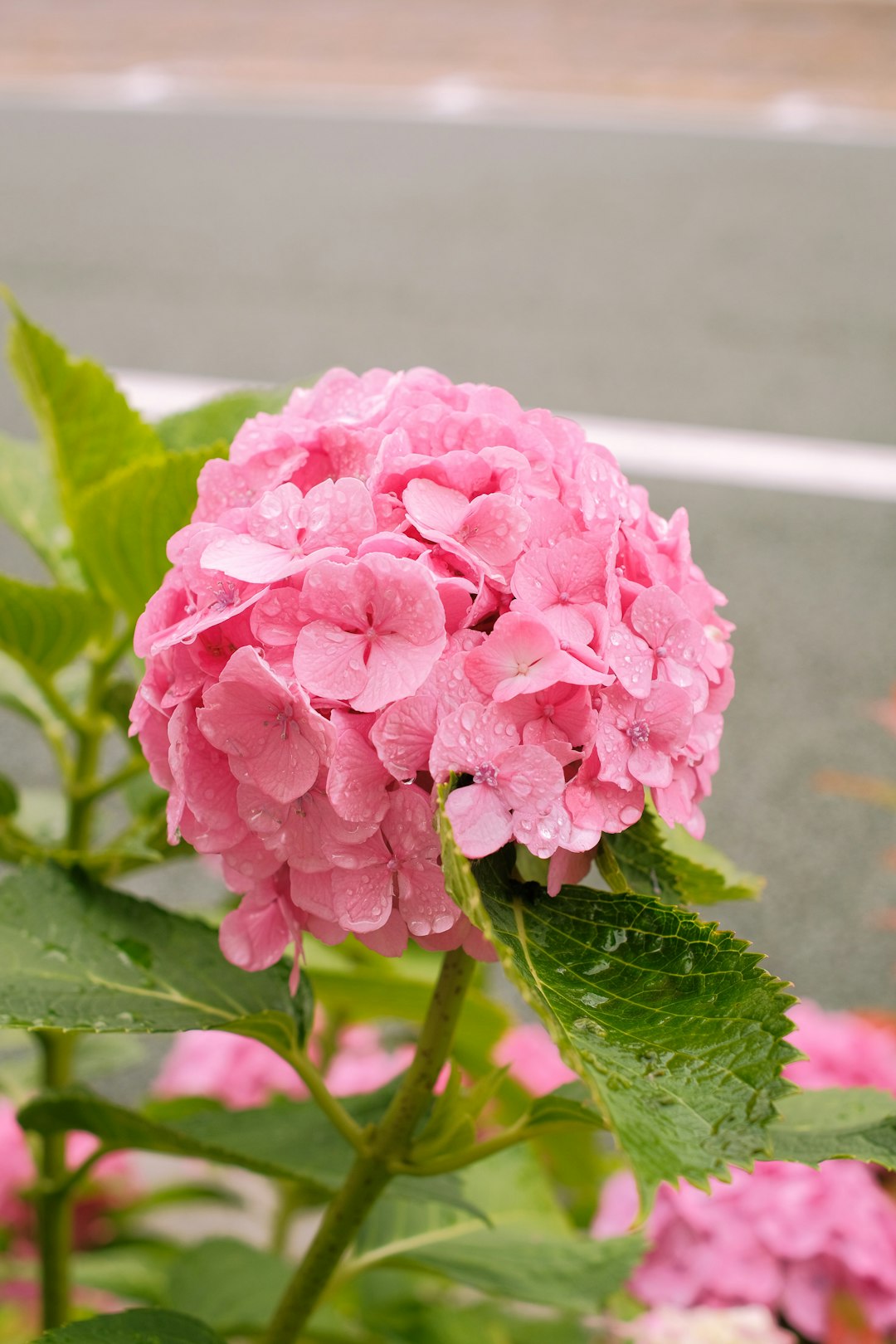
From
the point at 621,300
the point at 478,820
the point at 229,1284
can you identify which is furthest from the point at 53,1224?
the point at 621,300

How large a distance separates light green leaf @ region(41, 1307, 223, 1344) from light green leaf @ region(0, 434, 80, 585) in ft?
1.53

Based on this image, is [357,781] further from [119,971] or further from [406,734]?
[119,971]

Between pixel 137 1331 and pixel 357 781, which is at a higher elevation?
pixel 357 781

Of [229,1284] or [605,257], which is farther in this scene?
[605,257]

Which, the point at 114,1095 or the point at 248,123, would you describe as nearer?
the point at 114,1095

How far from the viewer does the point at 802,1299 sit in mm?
968

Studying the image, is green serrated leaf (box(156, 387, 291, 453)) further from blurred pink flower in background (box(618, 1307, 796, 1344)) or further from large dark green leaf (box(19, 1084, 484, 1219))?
blurred pink flower in background (box(618, 1307, 796, 1344))

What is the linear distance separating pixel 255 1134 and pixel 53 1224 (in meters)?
0.24

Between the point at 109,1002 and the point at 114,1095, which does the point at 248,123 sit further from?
the point at 109,1002

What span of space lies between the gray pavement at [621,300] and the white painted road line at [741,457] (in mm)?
53

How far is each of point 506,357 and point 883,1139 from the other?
372 cm

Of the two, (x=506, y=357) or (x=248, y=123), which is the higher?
(x=248, y=123)

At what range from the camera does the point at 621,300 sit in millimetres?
4547

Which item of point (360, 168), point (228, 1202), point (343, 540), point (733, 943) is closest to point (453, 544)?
point (343, 540)
